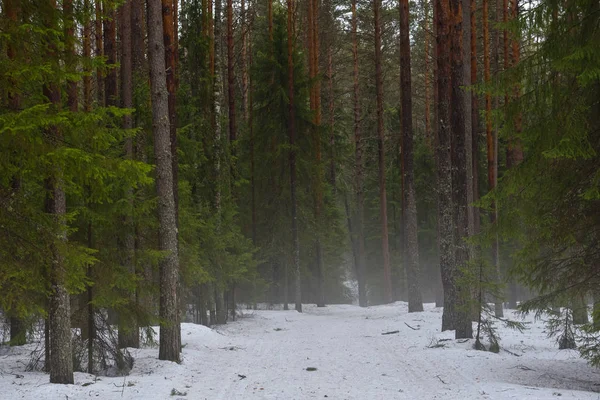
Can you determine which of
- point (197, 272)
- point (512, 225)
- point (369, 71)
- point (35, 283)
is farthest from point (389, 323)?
point (369, 71)

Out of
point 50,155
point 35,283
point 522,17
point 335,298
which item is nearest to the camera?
point 50,155

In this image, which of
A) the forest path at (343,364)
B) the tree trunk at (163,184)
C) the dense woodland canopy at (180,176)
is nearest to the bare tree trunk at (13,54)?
the dense woodland canopy at (180,176)

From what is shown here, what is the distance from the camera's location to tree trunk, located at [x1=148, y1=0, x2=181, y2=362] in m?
10.9

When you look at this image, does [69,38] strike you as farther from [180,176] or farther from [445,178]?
[445,178]

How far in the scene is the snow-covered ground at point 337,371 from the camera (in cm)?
833

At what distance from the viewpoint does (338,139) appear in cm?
3222

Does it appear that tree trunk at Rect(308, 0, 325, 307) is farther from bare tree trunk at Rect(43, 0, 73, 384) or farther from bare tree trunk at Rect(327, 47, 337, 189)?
bare tree trunk at Rect(43, 0, 73, 384)

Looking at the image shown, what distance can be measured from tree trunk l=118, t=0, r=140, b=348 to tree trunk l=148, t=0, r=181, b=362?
1.99 ft

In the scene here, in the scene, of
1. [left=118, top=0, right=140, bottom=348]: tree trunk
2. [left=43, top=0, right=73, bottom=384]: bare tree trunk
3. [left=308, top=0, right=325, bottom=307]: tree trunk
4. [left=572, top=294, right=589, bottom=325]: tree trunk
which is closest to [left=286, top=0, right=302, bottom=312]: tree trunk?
[left=308, top=0, right=325, bottom=307]: tree trunk

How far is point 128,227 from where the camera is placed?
10.6 meters

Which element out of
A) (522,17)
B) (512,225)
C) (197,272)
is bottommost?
Answer: (197,272)

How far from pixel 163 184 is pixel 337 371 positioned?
203 inches

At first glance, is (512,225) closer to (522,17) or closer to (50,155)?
(522,17)

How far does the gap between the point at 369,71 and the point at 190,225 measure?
2164cm
